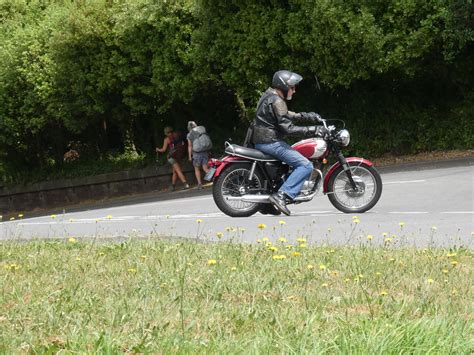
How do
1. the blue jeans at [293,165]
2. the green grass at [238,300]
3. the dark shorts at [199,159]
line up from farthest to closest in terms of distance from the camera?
the dark shorts at [199,159] < the blue jeans at [293,165] < the green grass at [238,300]

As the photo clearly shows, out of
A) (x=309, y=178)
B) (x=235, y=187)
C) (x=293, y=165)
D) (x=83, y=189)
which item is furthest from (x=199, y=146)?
(x=293, y=165)

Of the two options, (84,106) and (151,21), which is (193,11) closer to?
(151,21)

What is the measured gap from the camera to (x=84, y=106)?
28.3 metres

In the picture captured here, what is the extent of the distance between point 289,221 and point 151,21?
573 inches

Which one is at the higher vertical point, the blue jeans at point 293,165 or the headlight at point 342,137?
the headlight at point 342,137

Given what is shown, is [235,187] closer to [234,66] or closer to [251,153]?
[251,153]

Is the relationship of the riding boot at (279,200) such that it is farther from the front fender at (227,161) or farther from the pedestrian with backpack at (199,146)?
the pedestrian with backpack at (199,146)

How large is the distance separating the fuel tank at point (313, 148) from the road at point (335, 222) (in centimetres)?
89

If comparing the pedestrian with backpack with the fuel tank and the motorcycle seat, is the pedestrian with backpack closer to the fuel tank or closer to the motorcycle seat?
the motorcycle seat

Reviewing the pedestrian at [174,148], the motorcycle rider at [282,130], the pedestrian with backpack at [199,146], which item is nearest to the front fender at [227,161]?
the motorcycle rider at [282,130]

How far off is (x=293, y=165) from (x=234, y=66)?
40.1 ft

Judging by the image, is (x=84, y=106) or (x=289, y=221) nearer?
(x=289, y=221)

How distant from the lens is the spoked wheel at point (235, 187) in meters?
12.2

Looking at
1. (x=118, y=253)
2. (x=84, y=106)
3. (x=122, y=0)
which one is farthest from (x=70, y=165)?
(x=118, y=253)
